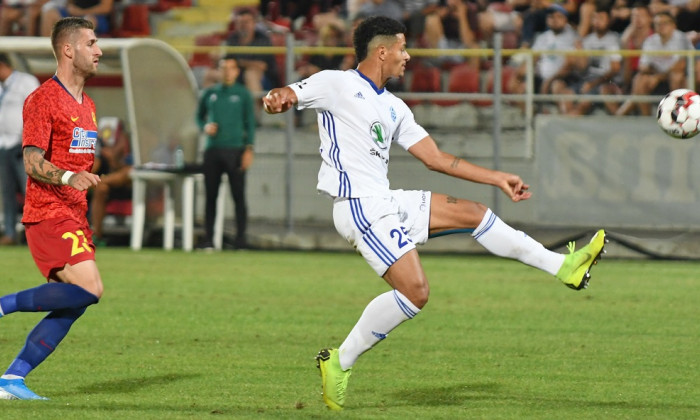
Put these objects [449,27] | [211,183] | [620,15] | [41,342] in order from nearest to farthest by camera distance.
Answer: [41,342]
[211,183]
[620,15]
[449,27]

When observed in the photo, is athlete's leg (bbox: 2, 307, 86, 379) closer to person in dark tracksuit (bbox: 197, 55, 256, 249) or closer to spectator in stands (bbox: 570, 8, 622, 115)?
person in dark tracksuit (bbox: 197, 55, 256, 249)

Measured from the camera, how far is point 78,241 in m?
6.89

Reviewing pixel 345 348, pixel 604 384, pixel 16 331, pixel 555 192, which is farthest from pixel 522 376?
pixel 555 192

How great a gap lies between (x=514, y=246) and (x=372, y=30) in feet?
4.63

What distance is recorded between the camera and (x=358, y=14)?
2056 cm

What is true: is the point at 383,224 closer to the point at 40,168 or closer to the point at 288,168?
the point at 40,168

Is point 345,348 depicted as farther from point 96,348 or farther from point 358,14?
point 358,14

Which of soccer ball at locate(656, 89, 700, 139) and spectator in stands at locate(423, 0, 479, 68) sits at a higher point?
spectator in stands at locate(423, 0, 479, 68)

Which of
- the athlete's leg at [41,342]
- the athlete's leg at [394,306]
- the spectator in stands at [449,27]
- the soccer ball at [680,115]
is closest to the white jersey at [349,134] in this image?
the athlete's leg at [394,306]

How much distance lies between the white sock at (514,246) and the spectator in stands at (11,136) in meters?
11.2

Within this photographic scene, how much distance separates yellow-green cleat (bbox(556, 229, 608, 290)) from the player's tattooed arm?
8.74 feet

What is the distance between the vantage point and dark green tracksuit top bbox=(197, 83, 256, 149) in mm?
16766

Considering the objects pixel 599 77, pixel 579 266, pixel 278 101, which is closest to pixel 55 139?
pixel 278 101

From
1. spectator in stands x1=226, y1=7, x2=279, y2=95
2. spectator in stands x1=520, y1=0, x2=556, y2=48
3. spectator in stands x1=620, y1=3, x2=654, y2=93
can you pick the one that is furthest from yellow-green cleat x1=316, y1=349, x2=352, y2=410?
spectator in stands x1=520, y1=0, x2=556, y2=48
